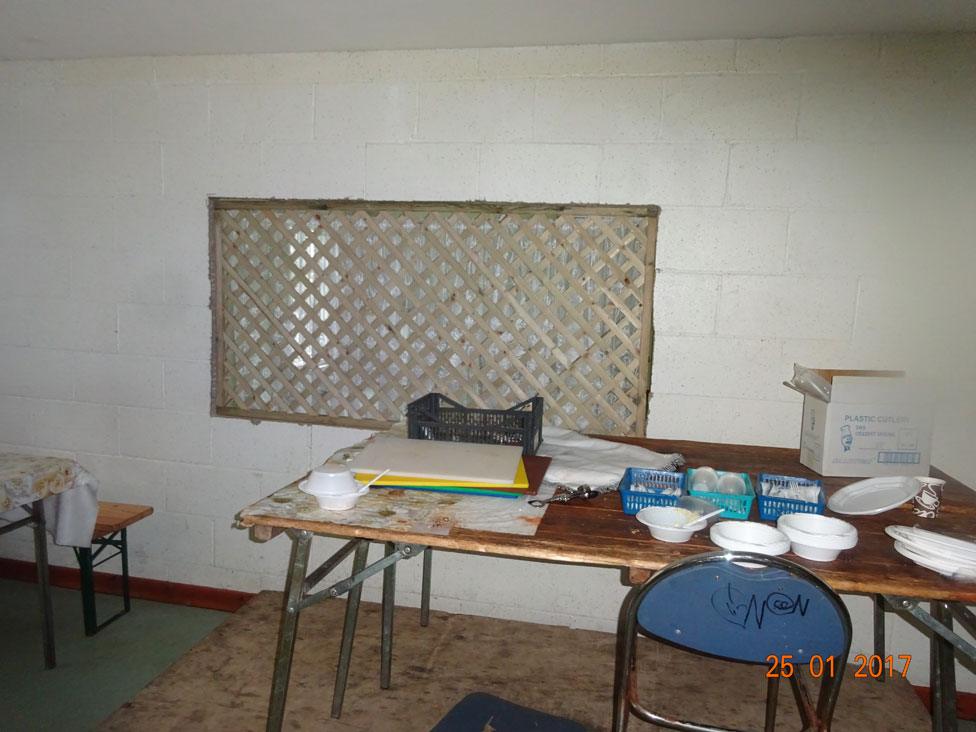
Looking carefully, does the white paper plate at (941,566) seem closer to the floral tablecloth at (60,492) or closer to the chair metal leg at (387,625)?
the chair metal leg at (387,625)

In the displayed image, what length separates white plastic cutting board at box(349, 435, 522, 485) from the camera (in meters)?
1.77

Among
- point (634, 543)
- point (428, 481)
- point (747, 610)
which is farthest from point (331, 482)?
point (747, 610)

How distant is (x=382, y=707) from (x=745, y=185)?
2.11 meters

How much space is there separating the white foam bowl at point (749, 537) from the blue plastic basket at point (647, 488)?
0.54ft

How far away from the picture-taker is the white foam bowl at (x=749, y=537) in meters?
1.45

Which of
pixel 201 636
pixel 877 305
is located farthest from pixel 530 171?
pixel 201 636

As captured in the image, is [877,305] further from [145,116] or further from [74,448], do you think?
[74,448]

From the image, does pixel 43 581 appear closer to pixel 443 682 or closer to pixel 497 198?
pixel 443 682

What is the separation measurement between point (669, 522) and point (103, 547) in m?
2.27

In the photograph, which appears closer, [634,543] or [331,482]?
[634,543]

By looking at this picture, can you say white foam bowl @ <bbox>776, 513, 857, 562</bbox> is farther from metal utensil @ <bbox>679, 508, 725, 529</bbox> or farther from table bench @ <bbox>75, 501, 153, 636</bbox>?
table bench @ <bbox>75, 501, 153, 636</bbox>

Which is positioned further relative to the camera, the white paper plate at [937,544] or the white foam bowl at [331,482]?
the white foam bowl at [331,482]

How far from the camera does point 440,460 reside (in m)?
1.89

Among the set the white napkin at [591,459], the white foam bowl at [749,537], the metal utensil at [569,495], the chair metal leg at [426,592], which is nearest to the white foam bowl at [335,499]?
the metal utensil at [569,495]
